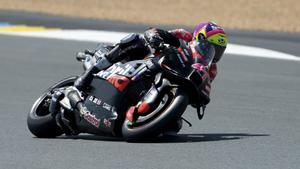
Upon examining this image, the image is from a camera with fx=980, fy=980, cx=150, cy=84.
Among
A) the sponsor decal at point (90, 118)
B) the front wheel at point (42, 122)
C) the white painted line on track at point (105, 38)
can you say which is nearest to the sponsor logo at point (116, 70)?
the sponsor decal at point (90, 118)

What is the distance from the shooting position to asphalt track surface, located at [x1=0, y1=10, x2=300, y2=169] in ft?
24.9

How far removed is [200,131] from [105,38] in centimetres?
1226

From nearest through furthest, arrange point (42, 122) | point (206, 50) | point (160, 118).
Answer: point (160, 118), point (206, 50), point (42, 122)

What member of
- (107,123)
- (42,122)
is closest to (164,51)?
(107,123)

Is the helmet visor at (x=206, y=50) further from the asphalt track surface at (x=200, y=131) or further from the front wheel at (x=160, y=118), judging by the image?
the asphalt track surface at (x=200, y=131)

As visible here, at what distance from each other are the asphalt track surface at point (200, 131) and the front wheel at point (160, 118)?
11cm

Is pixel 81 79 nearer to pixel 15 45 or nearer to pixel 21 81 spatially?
pixel 21 81

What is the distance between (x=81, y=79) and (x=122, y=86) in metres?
0.50

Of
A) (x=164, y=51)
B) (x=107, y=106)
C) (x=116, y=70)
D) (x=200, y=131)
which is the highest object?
(x=164, y=51)

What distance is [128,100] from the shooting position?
8750 millimetres

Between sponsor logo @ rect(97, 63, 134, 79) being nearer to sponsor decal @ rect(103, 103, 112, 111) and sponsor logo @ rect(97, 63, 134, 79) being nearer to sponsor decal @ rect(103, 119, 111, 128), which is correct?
sponsor decal @ rect(103, 103, 112, 111)

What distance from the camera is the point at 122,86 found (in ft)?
28.6

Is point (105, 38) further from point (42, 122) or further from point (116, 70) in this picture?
point (116, 70)

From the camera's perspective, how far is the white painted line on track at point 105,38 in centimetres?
1977
